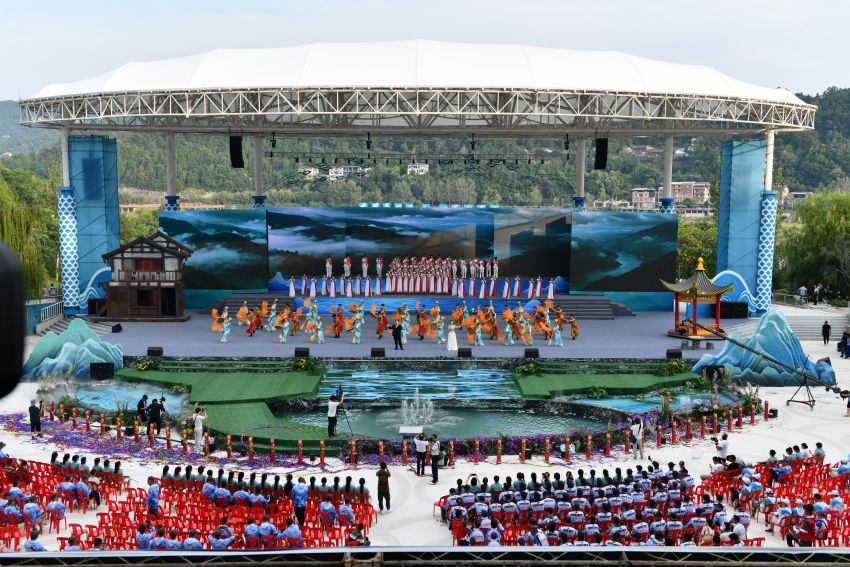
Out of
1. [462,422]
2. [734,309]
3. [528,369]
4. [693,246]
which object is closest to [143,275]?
[528,369]

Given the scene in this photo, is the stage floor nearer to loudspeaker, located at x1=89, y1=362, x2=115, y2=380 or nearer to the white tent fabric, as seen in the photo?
loudspeaker, located at x1=89, y1=362, x2=115, y2=380

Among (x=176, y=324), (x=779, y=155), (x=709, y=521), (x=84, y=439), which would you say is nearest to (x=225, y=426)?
(x=84, y=439)

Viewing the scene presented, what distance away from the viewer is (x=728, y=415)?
19875mm

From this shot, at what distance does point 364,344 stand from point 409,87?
818 cm

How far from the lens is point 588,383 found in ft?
75.2

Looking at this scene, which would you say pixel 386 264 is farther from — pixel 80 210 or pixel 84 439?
pixel 84 439

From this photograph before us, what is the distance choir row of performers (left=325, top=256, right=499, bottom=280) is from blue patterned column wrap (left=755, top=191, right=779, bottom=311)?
985 centimetres

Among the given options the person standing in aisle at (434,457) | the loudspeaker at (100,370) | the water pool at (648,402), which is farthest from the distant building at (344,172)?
the person standing in aisle at (434,457)

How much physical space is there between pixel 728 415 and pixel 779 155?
61.8 m

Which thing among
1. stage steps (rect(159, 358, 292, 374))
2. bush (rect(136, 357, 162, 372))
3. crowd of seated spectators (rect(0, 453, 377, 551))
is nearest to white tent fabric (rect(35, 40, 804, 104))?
stage steps (rect(159, 358, 292, 374))

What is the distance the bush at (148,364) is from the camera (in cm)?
2431

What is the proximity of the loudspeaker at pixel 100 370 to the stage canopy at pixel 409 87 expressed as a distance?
30.4ft

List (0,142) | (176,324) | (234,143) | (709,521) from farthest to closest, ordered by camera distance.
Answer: (0,142) < (234,143) < (176,324) < (709,521)

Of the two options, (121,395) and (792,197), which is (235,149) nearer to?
(121,395)
